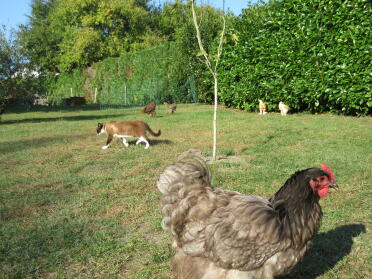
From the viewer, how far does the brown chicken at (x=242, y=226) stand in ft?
9.33

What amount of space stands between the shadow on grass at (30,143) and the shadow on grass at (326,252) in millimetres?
9338

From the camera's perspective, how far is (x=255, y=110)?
19.0 m

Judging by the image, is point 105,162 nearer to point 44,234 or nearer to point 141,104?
point 44,234

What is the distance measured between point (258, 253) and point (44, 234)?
121 inches

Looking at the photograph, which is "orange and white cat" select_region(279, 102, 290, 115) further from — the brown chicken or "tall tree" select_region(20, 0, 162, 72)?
"tall tree" select_region(20, 0, 162, 72)

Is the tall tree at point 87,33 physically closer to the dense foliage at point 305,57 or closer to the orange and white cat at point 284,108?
the dense foliage at point 305,57

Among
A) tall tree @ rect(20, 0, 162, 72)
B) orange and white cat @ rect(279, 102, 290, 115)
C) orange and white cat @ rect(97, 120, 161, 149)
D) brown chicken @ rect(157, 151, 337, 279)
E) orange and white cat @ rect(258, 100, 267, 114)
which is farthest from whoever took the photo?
tall tree @ rect(20, 0, 162, 72)

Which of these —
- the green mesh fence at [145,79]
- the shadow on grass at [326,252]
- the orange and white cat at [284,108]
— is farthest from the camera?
the green mesh fence at [145,79]

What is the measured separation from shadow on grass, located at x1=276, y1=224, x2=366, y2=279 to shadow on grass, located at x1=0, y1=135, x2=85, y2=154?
934 centimetres

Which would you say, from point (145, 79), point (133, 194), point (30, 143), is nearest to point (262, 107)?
point (30, 143)

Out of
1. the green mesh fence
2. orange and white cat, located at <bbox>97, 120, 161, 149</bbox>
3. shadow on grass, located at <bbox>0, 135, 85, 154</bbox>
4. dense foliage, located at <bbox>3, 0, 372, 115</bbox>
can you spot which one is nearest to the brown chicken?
dense foliage, located at <bbox>3, 0, 372, 115</bbox>

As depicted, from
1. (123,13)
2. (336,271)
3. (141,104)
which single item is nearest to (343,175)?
(336,271)

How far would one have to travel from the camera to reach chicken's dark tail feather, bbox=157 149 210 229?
3.10 metres

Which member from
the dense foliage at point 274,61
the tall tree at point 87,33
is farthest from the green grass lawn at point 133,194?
the tall tree at point 87,33
